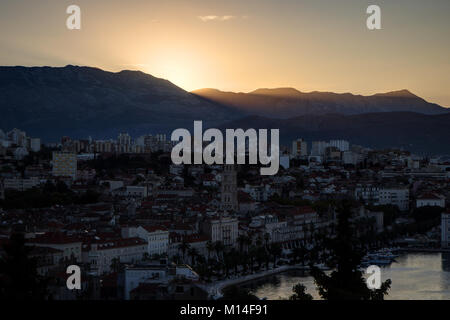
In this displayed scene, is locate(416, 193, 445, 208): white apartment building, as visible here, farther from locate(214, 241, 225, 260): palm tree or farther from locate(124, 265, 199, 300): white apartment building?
locate(124, 265, 199, 300): white apartment building

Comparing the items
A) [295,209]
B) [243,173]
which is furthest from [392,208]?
[243,173]

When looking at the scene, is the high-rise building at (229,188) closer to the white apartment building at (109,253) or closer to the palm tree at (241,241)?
the palm tree at (241,241)

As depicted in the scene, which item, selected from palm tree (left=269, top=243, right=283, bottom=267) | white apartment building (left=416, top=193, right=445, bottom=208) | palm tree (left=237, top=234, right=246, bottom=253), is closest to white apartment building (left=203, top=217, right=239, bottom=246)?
palm tree (left=237, top=234, right=246, bottom=253)

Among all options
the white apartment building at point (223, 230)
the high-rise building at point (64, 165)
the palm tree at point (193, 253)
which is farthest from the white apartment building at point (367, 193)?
the palm tree at point (193, 253)

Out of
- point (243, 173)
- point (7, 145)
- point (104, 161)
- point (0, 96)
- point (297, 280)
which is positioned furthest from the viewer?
point (0, 96)

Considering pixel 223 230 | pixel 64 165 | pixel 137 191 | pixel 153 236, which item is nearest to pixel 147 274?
pixel 153 236

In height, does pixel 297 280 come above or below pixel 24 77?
below
